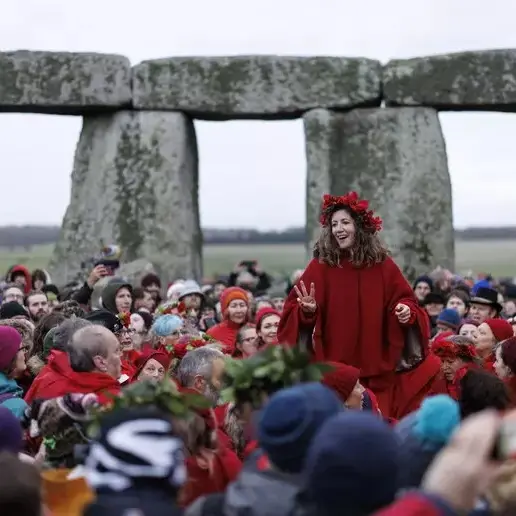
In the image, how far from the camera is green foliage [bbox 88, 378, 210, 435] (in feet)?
14.9

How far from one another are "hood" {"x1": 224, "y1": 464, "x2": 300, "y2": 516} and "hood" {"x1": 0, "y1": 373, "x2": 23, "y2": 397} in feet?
9.51

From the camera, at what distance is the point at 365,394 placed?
6973mm

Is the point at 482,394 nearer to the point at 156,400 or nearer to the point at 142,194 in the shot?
the point at 156,400

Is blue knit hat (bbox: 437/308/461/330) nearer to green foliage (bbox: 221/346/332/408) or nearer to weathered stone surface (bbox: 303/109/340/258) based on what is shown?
weathered stone surface (bbox: 303/109/340/258)

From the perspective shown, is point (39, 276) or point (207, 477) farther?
point (39, 276)

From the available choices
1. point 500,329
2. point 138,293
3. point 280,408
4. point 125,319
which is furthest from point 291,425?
point 138,293

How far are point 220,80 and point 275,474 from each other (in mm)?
12738

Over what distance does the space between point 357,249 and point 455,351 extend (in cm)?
87

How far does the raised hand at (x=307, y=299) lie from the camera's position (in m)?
8.26

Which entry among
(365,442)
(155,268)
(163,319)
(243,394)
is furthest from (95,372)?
(155,268)

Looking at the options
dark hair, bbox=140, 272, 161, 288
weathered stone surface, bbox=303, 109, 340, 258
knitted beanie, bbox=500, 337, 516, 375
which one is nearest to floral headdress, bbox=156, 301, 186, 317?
dark hair, bbox=140, 272, 161, 288

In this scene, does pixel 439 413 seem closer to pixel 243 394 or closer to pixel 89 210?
pixel 243 394

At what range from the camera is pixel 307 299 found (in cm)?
827

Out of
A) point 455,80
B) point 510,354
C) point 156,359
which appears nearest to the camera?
point 510,354
